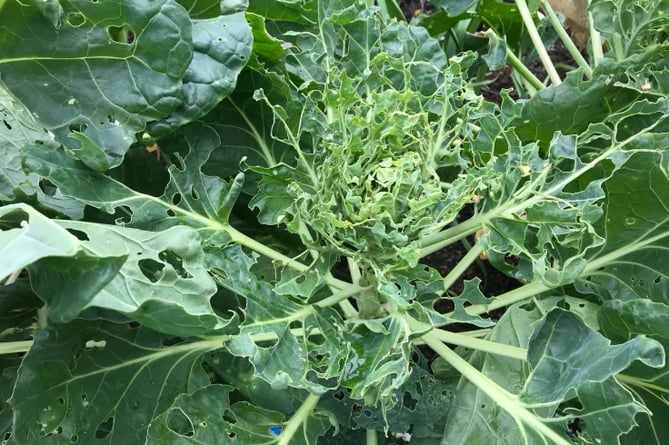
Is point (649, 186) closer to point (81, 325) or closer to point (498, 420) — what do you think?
point (498, 420)

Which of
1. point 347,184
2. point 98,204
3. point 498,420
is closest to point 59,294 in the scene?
point 98,204

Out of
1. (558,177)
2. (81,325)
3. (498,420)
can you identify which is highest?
(558,177)

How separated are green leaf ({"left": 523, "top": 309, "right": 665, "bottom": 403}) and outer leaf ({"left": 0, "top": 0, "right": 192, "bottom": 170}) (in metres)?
0.64

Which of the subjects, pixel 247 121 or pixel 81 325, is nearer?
pixel 81 325

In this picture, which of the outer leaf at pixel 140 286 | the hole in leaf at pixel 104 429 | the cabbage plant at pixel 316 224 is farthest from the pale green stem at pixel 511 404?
the hole in leaf at pixel 104 429

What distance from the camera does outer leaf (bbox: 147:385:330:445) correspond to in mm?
870

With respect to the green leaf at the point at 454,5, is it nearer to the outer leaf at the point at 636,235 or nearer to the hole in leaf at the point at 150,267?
the outer leaf at the point at 636,235

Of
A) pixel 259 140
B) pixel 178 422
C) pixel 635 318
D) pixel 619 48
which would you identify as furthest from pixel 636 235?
pixel 178 422

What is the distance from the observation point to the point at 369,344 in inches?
34.1

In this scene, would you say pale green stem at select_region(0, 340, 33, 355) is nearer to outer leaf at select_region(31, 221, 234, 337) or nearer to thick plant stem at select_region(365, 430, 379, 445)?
outer leaf at select_region(31, 221, 234, 337)

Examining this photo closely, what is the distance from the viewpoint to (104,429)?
986 mm

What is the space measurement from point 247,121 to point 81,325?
1.46 feet

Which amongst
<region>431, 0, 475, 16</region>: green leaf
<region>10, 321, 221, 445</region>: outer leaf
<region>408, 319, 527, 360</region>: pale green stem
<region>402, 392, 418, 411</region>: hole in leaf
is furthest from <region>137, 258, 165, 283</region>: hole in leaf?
<region>431, 0, 475, 16</region>: green leaf

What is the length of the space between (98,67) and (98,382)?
0.48 meters
